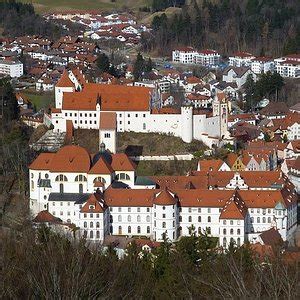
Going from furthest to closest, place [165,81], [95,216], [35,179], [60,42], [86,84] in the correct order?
1. [60,42]
2. [165,81]
3. [86,84]
4. [35,179]
5. [95,216]

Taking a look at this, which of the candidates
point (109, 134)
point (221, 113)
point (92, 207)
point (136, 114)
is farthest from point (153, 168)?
point (92, 207)

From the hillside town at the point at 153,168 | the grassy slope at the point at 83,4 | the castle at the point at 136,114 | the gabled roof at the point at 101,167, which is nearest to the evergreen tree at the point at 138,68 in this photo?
the hillside town at the point at 153,168

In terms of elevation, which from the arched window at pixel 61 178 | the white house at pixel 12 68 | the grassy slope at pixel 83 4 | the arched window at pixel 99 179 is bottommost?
the grassy slope at pixel 83 4

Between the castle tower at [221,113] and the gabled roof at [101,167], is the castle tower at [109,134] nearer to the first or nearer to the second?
the gabled roof at [101,167]

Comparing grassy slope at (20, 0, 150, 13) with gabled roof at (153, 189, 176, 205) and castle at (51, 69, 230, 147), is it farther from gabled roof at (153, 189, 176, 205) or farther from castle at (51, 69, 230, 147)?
gabled roof at (153, 189, 176, 205)

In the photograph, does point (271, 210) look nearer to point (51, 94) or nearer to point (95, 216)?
point (95, 216)

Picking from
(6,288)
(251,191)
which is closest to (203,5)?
(251,191)
